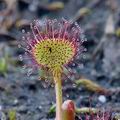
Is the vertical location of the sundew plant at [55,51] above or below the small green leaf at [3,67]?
below

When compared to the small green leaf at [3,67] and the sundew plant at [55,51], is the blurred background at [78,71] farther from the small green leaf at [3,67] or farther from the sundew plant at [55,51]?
the sundew plant at [55,51]

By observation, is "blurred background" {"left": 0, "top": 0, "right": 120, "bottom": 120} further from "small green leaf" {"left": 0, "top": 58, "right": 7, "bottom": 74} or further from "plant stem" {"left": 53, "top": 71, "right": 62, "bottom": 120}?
"plant stem" {"left": 53, "top": 71, "right": 62, "bottom": 120}

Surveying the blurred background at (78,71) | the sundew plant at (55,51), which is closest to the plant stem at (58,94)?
the sundew plant at (55,51)

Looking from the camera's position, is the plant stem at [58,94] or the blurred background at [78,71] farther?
the blurred background at [78,71]

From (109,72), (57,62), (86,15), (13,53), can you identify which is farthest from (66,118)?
(86,15)

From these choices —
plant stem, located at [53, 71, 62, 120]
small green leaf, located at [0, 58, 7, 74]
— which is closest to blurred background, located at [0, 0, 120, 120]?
small green leaf, located at [0, 58, 7, 74]

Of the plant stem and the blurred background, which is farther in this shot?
the blurred background

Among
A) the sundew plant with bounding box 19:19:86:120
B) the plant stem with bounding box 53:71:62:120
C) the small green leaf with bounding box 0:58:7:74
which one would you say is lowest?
the plant stem with bounding box 53:71:62:120

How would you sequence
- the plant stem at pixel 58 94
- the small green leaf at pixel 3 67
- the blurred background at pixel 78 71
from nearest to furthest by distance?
the plant stem at pixel 58 94 < the blurred background at pixel 78 71 < the small green leaf at pixel 3 67

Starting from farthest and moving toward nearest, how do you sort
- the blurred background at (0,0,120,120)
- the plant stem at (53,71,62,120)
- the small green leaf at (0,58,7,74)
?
1. the small green leaf at (0,58,7,74)
2. the blurred background at (0,0,120,120)
3. the plant stem at (53,71,62,120)
